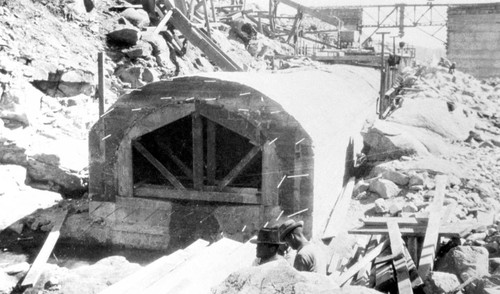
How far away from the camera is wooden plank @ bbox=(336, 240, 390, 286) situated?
5.52 meters

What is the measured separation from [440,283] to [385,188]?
14.6 feet

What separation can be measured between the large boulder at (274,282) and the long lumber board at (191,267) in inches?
56.0

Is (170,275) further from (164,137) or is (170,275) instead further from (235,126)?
(164,137)

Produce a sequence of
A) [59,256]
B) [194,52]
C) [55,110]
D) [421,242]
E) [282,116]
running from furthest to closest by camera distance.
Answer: [194,52] → [55,110] → [59,256] → [282,116] → [421,242]

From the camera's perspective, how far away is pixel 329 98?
402 inches

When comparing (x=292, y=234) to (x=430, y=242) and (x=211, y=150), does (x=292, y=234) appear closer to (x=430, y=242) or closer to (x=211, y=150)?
(x=430, y=242)

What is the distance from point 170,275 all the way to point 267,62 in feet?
61.5

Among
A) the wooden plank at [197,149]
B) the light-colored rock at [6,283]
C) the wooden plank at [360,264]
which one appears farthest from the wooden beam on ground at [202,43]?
the wooden plank at [360,264]

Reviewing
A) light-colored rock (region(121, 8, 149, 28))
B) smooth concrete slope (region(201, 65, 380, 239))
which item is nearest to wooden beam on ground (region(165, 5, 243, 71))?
light-colored rock (region(121, 8, 149, 28))

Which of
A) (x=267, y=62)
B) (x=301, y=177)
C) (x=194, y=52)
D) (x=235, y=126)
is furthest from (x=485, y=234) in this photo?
(x=267, y=62)

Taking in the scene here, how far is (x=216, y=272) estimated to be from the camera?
17.4ft

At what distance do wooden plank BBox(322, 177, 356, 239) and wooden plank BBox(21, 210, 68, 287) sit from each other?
165 inches

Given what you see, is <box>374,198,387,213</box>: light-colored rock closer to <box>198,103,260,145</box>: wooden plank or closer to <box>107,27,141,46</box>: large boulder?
<box>198,103,260,145</box>: wooden plank

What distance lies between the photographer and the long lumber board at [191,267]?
196 inches
